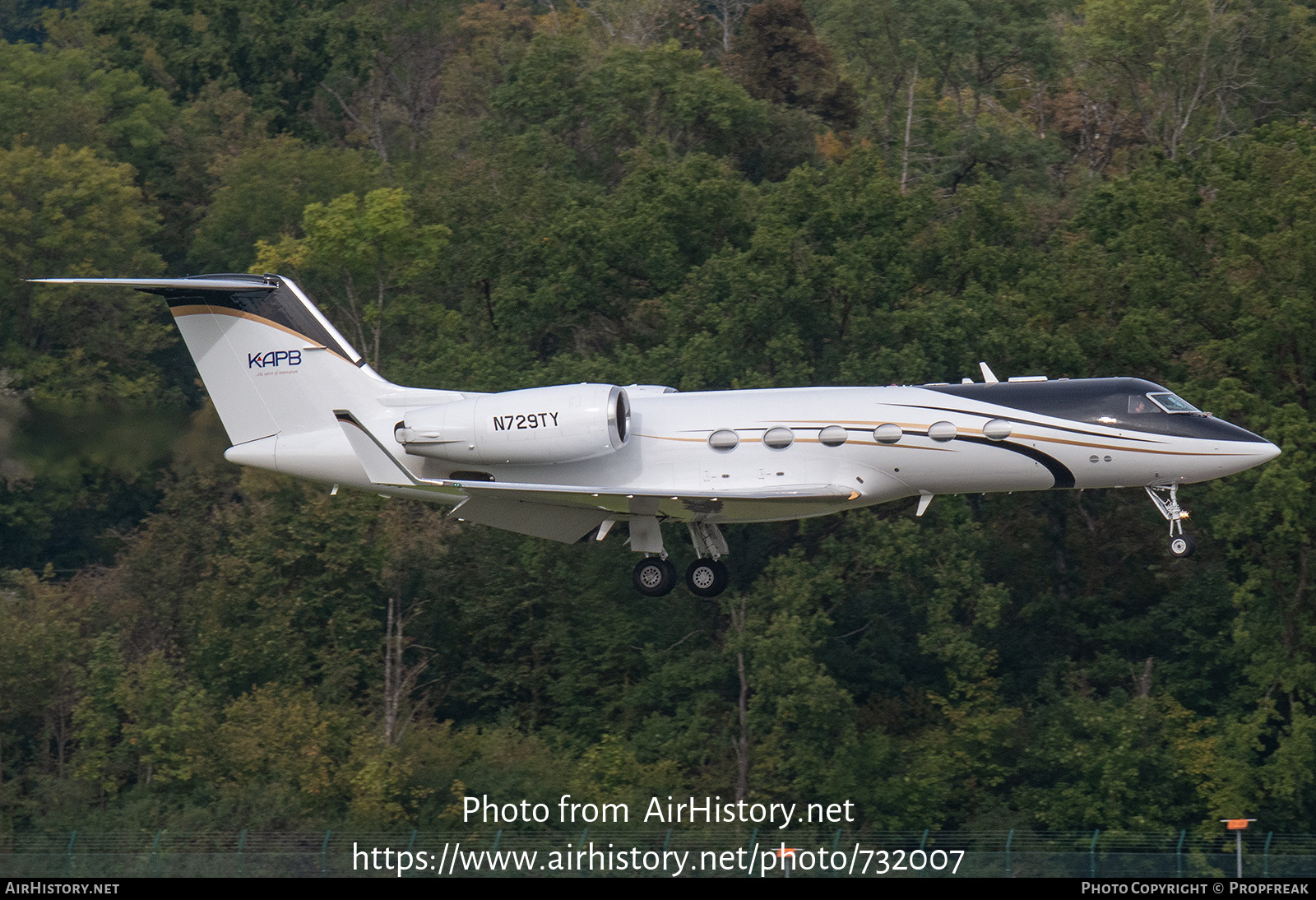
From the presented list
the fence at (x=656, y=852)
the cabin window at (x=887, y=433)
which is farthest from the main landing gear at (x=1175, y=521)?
the fence at (x=656, y=852)

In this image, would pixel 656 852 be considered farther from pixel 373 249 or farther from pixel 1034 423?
pixel 373 249

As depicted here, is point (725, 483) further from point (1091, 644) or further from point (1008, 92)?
point (1008, 92)

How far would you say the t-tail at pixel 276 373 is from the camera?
2684 cm

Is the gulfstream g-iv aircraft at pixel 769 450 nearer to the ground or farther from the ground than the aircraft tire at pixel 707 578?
farther from the ground

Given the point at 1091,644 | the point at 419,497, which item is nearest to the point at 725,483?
the point at 419,497

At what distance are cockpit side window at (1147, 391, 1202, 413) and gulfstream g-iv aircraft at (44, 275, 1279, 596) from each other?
0.04 meters

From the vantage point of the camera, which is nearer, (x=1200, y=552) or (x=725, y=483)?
(x=725, y=483)

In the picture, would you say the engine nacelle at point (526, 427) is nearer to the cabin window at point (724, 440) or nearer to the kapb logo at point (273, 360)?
the cabin window at point (724, 440)

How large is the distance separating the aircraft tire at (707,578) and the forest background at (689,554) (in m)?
9.96

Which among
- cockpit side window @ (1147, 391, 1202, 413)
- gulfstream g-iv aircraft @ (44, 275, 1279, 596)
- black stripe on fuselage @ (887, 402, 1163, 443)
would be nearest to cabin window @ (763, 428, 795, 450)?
gulfstream g-iv aircraft @ (44, 275, 1279, 596)

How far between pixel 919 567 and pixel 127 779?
17.8m

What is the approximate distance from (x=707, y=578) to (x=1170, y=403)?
23.2 feet

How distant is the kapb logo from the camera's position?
89.6ft
